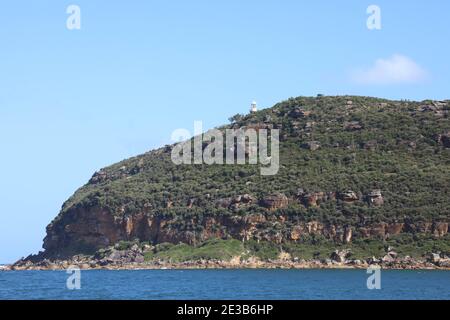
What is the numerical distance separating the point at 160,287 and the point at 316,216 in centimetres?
5786

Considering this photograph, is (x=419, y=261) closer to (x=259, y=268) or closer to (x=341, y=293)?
(x=259, y=268)

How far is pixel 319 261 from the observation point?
410ft

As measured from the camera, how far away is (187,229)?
139000 mm

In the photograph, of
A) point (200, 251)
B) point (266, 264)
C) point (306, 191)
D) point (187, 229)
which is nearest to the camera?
point (266, 264)

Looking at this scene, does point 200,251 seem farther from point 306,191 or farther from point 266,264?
point 306,191

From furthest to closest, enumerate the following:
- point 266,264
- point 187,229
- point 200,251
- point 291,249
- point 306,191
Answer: point 187,229 < point 306,191 < point 200,251 < point 291,249 < point 266,264

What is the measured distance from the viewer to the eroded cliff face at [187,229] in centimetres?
12694

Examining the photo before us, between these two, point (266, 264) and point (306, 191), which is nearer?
point (266, 264)

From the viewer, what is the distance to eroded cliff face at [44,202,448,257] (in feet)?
416

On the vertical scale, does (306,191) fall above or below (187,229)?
above

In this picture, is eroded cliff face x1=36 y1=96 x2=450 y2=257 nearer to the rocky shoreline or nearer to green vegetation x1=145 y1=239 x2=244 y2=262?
green vegetation x1=145 y1=239 x2=244 y2=262

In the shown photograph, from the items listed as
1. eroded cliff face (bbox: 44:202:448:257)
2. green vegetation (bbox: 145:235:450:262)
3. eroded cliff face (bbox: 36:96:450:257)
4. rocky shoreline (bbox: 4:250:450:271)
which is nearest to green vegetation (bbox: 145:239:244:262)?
green vegetation (bbox: 145:235:450:262)

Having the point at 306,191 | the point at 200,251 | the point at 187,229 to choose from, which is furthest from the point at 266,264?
the point at 187,229
